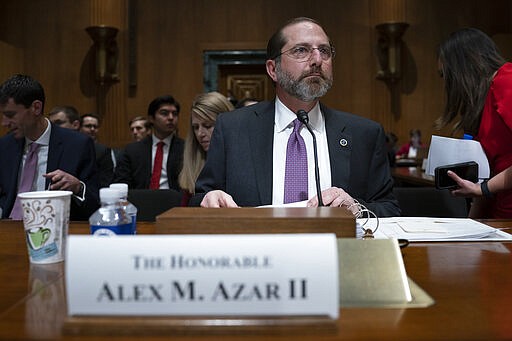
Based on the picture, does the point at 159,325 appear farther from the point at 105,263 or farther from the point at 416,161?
the point at 416,161

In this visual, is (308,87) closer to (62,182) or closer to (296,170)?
(296,170)

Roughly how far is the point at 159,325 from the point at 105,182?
4.63m

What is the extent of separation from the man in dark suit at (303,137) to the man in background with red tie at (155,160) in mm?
2596

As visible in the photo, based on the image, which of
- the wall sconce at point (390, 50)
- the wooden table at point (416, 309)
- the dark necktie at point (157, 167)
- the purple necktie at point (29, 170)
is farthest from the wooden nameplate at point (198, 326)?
the wall sconce at point (390, 50)

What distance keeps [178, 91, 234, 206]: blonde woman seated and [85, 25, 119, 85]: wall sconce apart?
5307 millimetres

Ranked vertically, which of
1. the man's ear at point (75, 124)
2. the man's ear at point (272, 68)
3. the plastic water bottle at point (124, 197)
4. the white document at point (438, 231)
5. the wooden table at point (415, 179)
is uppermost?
the man's ear at point (272, 68)

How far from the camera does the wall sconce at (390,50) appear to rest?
29.0 ft

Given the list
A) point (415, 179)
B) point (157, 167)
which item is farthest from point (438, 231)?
point (157, 167)

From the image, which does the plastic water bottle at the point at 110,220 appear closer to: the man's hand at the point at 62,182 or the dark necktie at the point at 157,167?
the man's hand at the point at 62,182

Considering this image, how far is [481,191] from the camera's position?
254 cm

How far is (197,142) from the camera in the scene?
3895 millimetres

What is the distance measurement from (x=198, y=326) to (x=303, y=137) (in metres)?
1.63

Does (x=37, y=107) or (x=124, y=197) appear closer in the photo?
(x=124, y=197)

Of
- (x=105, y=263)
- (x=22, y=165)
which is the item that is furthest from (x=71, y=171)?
(x=105, y=263)
